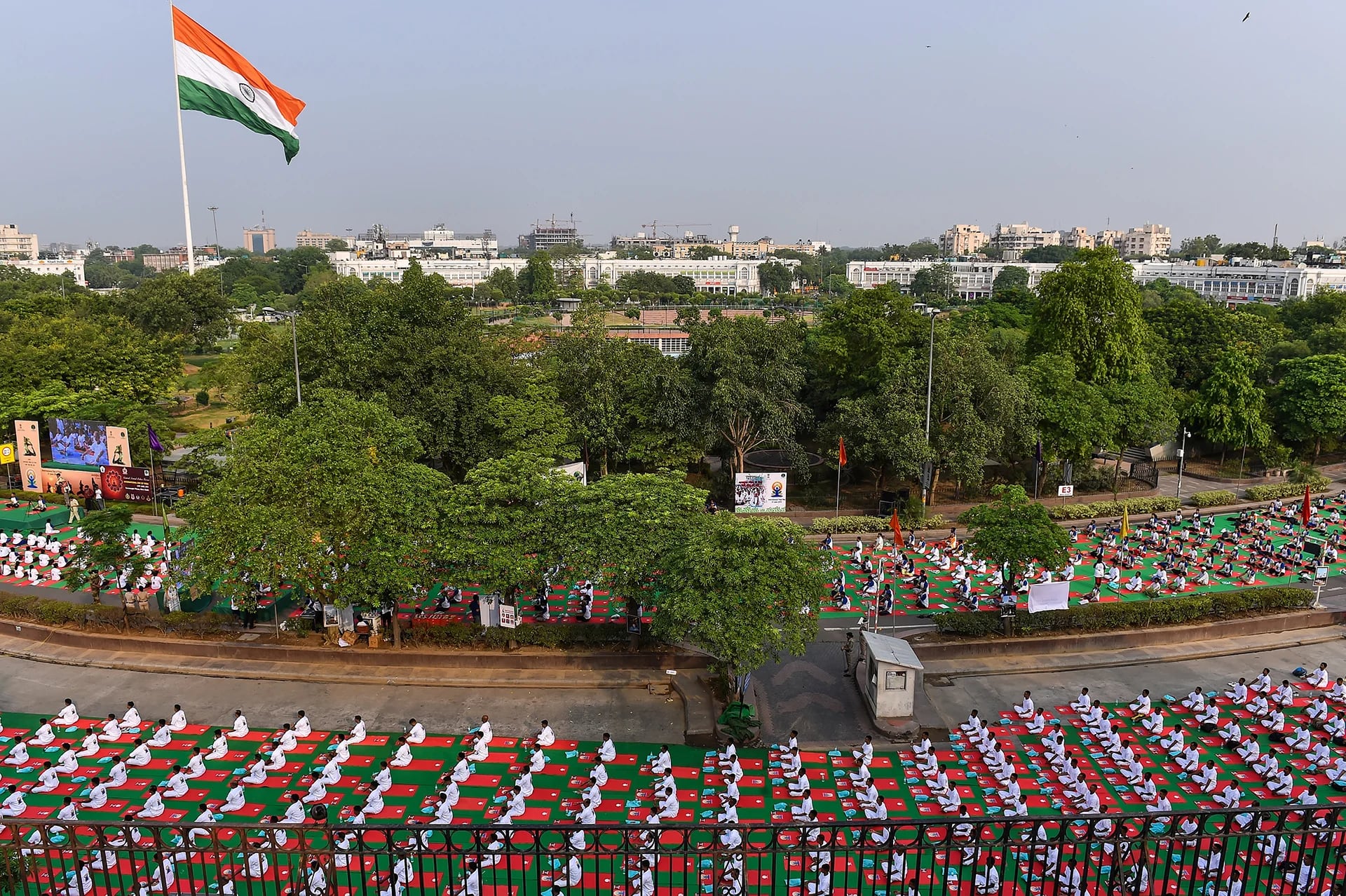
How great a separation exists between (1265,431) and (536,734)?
29.5 m

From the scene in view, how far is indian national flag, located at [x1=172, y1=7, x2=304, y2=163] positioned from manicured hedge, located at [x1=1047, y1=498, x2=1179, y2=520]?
25785 mm

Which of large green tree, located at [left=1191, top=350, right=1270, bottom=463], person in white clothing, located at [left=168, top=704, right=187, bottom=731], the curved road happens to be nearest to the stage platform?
the curved road

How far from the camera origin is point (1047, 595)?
18.1 m

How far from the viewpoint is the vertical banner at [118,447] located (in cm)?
2766

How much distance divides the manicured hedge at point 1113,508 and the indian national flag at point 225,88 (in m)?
25.8

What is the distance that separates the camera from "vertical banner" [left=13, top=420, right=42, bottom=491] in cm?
2869

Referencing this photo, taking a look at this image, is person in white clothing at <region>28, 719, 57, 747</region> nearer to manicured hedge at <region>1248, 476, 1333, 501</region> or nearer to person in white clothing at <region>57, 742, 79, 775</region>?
person in white clothing at <region>57, 742, 79, 775</region>

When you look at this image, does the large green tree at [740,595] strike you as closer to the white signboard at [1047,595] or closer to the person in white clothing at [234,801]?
the white signboard at [1047,595]

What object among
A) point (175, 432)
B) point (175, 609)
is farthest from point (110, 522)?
point (175, 432)

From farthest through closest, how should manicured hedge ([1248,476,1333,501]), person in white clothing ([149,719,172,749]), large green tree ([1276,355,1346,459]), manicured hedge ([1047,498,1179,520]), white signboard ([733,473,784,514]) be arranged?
1. large green tree ([1276,355,1346,459])
2. manicured hedge ([1248,476,1333,501])
3. manicured hedge ([1047,498,1179,520])
4. white signboard ([733,473,784,514])
5. person in white clothing ([149,719,172,749])

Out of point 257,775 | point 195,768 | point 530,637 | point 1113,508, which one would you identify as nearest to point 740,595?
point 530,637

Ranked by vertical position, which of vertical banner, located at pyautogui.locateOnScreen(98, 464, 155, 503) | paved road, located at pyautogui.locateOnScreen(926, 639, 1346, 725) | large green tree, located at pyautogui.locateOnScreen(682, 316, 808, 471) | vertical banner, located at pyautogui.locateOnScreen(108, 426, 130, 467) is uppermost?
large green tree, located at pyautogui.locateOnScreen(682, 316, 808, 471)

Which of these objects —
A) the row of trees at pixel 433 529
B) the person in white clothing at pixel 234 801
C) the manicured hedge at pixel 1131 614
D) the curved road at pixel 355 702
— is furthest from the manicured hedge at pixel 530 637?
the manicured hedge at pixel 1131 614

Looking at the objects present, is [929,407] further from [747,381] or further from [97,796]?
[97,796]
